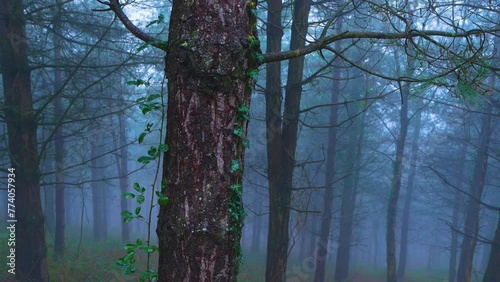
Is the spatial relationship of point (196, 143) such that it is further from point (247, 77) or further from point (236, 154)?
point (247, 77)

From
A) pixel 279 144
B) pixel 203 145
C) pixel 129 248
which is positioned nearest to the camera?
pixel 203 145

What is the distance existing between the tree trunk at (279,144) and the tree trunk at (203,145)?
435 cm

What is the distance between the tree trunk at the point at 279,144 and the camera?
21.7ft

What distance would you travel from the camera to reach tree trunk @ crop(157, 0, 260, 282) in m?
2.15

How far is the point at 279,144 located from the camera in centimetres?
695

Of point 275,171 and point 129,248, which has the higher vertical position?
point 275,171

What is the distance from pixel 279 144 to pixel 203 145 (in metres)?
4.85

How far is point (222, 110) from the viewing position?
7.27ft

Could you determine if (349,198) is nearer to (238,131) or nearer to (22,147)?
(22,147)

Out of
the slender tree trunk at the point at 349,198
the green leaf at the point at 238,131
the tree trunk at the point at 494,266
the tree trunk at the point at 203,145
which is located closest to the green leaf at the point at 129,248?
the tree trunk at the point at 203,145

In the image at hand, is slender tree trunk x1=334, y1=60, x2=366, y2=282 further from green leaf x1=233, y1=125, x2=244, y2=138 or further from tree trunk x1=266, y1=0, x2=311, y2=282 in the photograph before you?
green leaf x1=233, y1=125, x2=244, y2=138

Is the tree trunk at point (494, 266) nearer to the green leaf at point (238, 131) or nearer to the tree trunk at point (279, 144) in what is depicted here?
the tree trunk at point (279, 144)

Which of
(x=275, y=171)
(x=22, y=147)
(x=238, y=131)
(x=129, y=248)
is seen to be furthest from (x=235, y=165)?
(x=22, y=147)

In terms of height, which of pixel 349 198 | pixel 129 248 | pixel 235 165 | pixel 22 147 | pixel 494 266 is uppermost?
pixel 235 165
